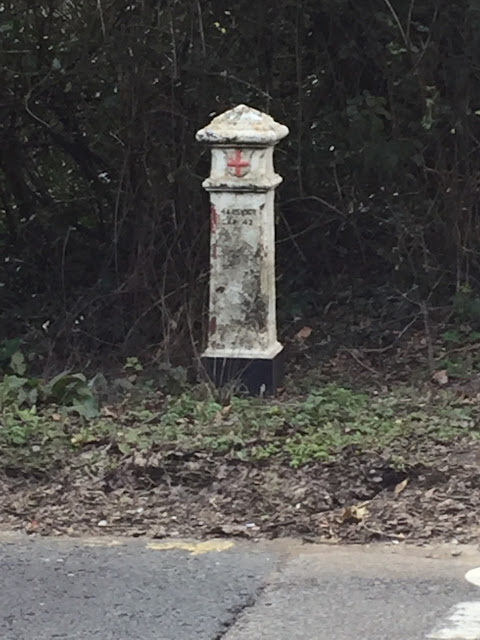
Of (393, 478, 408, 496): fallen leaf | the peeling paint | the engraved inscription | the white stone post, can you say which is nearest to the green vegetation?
(393, 478, 408, 496): fallen leaf

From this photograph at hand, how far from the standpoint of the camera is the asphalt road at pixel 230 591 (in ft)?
12.1

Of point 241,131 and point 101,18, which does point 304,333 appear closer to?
point 241,131

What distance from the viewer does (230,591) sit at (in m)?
3.97

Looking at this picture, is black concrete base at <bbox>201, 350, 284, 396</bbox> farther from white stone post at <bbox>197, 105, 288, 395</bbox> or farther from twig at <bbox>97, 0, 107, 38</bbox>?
twig at <bbox>97, 0, 107, 38</bbox>

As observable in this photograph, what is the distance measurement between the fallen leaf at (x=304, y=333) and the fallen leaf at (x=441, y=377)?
1096 millimetres

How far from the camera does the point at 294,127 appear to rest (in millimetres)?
7996

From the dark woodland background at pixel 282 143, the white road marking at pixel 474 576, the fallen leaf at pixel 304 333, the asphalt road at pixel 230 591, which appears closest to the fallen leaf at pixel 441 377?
the dark woodland background at pixel 282 143

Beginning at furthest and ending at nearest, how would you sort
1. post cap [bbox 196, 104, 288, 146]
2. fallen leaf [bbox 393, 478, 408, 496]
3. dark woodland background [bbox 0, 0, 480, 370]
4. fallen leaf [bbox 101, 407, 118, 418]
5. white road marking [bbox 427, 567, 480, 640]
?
dark woodland background [bbox 0, 0, 480, 370] < post cap [bbox 196, 104, 288, 146] < fallen leaf [bbox 101, 407, 118, 418] < fallen leaf [bbox 393, 478, 408, 496] < white road marking [bbox 427, 567, 480, 640]

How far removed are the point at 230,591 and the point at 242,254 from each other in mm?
2742

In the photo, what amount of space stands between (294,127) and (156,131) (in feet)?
2.99

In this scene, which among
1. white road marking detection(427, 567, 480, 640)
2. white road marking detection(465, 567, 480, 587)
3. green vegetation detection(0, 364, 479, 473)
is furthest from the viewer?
green vegetation detection(0, 364, 479, 473)

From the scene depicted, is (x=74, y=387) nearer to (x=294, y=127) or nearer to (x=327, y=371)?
(x=327, y=371)

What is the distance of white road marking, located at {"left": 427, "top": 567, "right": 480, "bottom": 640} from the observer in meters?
3.59

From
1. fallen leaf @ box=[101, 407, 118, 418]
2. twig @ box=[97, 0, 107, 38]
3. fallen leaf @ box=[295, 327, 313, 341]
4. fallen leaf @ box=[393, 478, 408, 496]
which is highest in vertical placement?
twig @ box=[97, 0, 107, 38]
